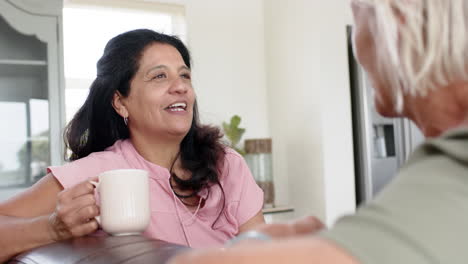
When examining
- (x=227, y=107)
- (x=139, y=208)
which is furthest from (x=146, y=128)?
(x=227, y=107)

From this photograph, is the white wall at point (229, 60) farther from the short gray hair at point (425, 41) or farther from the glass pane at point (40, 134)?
the short gray hair at point (425, 41)

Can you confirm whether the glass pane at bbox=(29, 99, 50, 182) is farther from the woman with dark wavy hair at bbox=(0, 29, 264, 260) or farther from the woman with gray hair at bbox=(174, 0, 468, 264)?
the woman with gray hair at bbox=(174, 0, 468, 264)

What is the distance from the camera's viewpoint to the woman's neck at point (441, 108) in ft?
1.47

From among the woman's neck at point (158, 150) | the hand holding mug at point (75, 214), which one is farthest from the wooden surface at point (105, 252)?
the woman's neck at point (158, 150)

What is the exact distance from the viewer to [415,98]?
1.52 feet

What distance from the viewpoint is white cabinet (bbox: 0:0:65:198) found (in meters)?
2.85

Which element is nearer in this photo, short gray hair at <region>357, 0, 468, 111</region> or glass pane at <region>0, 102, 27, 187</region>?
short gray hair at <region>357, 0, 468, 111</region>

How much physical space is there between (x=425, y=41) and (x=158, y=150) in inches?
50.4

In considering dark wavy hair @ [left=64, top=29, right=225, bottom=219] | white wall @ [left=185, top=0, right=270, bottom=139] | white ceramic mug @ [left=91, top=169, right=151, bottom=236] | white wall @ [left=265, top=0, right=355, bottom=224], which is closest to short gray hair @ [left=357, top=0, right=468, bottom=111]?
white ceramic mug @ [left=91, top=169, right=151, bottom=236]

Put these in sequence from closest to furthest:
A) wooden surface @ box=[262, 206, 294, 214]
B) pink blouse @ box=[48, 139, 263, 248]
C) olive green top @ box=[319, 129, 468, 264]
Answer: olive green top @ box=[319, 129, 468, 264] < pink blouse @ box=[48, 139, 263, 248] < wooden surface @ box=[262, 206, 294, 214]

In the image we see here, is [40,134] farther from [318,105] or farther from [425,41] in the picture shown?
[425,41]

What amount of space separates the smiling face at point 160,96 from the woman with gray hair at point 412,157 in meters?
1.15

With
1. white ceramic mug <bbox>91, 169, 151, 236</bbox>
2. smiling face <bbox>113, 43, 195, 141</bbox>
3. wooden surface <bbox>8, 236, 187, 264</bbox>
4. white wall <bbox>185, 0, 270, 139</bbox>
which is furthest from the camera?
white wall <bbox>185, 0, 270, 139</bbox>

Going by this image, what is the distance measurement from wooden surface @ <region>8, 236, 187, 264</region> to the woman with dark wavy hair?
16.4 inches
